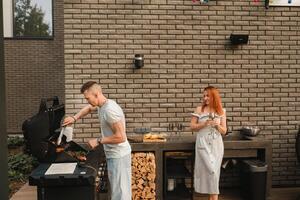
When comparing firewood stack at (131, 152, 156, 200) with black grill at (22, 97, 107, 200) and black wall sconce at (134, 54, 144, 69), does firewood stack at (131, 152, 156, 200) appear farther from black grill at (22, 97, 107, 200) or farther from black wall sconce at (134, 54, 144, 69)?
black wall sconce at (134, 54, 144, 69)

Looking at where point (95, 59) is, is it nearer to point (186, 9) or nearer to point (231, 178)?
point (186, 9)

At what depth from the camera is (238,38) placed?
5582 millimetres

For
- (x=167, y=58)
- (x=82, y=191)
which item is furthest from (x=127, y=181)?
(x=167, y=58)

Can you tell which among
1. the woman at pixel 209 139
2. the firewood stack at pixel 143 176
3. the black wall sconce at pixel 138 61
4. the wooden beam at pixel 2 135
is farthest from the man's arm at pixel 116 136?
the black wall sconce at pixel 138 61

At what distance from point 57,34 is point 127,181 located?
32.9 feet

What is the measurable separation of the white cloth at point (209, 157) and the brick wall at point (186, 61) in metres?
1.11

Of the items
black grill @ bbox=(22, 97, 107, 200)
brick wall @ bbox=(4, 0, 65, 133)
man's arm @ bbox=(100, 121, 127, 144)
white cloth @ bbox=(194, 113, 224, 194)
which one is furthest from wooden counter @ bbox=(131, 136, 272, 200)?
brick wall @ bbox=(4, 0, 65, 133)

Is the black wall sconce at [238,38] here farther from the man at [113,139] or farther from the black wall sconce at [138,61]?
the man at [113,139]

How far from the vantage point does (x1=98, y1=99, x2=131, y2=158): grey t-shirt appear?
12.1ft

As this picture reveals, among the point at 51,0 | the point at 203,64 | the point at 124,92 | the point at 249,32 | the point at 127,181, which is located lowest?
the point at 127,181

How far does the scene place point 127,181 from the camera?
12.8 ft

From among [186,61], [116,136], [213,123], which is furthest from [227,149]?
[116,136]

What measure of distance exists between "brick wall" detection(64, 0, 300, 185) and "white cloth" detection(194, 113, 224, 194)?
3.64ft

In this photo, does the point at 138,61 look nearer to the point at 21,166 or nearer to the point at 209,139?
the point at 209,139
